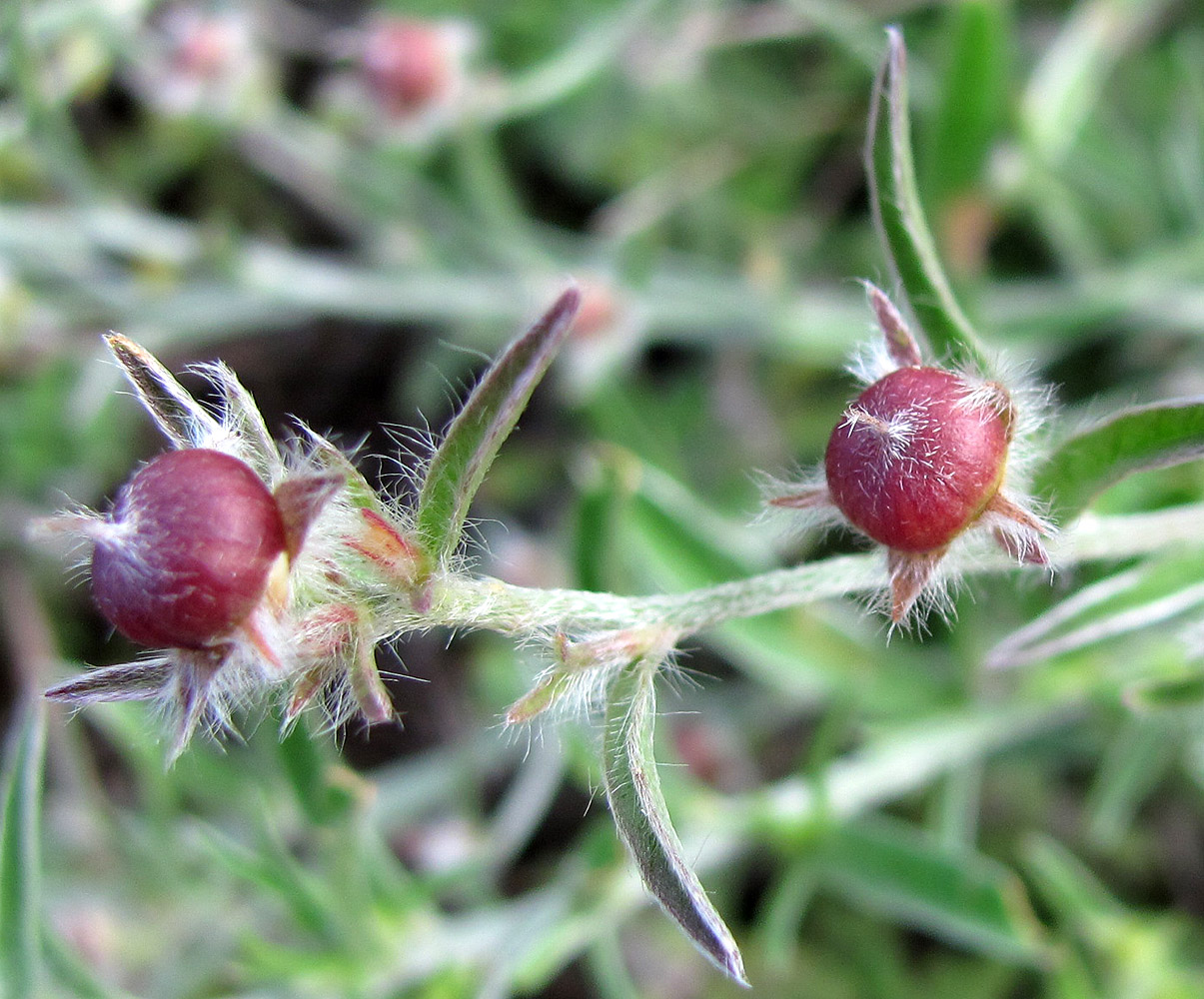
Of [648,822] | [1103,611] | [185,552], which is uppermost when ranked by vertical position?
[185,552]

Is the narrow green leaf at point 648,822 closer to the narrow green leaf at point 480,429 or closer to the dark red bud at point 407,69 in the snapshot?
the narrow green leaf at point 480,429

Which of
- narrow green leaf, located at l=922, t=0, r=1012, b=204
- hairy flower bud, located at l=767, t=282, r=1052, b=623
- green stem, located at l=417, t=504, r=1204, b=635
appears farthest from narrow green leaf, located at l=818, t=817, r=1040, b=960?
narrow green leaf, located at l=922, t=0, r=1012, b=204

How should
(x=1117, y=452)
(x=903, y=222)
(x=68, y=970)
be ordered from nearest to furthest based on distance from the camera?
(x=1117, y=452), (x=903, y=222), (x=68, y=970)

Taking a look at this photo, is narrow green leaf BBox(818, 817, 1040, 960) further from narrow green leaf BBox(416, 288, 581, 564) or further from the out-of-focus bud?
the out-of-focus bud

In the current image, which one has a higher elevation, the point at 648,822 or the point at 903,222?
the point at 903,222

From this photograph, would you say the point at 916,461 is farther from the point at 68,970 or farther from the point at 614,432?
the point at 614,432

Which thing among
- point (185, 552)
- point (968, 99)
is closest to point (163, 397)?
point (185, 552)

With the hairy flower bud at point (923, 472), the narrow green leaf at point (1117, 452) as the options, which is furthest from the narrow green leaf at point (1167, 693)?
the hairy flower bud at point (923, 472)
